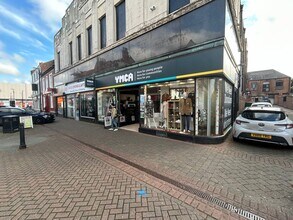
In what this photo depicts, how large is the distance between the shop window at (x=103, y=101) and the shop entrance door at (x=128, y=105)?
729 mm

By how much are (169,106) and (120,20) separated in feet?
23.3

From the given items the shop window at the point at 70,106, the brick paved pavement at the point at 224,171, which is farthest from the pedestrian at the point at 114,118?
the shop window at the point at 70,106

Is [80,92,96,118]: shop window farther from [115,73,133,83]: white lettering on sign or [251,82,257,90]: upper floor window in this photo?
[251,82,257,90]: upper floor window

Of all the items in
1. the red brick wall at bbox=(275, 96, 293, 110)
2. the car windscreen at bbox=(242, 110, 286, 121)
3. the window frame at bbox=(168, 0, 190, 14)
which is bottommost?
the car windscreen at bbox=(242, 110, 286, 121)

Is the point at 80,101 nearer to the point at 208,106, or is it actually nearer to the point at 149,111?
the point at 149,111

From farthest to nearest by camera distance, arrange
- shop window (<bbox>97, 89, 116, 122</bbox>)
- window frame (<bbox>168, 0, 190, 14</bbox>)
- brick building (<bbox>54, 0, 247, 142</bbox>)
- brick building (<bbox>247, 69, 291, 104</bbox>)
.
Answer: brick building (<bbox>247, 69, 291, 104</bbox>)
shop window (<bbox>97, 89, 116, 122</bbox>)
window frame (<bbox>168, 0, 190, 14</bbox>)
brick building (<bbox>54, 0, 247, 142</bbox>)

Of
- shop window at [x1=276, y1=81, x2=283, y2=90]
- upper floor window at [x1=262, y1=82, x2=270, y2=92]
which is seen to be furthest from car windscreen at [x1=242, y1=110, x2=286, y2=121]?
upper floor window at [x1=262, y1=82, x2=270, y2=92]

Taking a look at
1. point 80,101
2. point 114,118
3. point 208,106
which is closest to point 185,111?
point 208,106

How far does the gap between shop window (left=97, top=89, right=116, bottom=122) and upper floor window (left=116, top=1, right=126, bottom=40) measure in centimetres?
387

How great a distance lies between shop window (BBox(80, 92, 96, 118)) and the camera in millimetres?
13664

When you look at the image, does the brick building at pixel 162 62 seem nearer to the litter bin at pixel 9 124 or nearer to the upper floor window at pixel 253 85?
the litter bin at pixel 9 124

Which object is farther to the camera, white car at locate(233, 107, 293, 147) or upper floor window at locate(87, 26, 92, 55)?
upper floor window at locate(87, 26, 92, 55)

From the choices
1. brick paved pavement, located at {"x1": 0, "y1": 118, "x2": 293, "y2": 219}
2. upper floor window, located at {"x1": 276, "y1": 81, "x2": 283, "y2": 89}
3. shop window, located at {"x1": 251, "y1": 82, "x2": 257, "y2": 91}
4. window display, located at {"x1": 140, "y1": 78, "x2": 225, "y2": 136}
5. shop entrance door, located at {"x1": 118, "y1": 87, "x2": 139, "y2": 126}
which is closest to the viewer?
brick paved pavement, located at {"x1": 0, "y1": 118, "x2": 293, "y2": 219}

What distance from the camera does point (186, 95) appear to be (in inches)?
284
